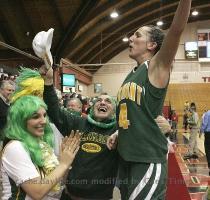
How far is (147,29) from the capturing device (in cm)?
238

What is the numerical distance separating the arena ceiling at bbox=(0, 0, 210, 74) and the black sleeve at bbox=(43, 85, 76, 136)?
11.3m

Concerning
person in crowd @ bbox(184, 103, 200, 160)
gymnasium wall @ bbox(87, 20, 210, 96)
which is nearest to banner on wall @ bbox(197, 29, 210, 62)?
gymnasium wall @ bbox(87, 20, 210, 96)

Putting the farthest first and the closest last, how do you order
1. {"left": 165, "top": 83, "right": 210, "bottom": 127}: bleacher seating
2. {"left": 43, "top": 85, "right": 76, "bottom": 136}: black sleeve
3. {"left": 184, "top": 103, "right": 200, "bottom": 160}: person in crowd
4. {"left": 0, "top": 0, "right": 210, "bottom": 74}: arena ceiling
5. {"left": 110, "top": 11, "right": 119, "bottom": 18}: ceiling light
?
{"left": 165, "top": 83, "right": 210, "bottom": 127}: bleacher seating < {"left": 110, "top": 11, "right": 119, "bottom": 18}: ceiling light < {"left": 0, "top": 0, "right": 210, "bottom": 74}: arena ceiling < {"left": 184, "top": 103, "right": 200, "bottom": 160}: person in crowd < {"left": 43, "top": 85, "right": 76, "bottom": 136}: black sleeve

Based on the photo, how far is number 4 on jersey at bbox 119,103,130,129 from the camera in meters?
2.21

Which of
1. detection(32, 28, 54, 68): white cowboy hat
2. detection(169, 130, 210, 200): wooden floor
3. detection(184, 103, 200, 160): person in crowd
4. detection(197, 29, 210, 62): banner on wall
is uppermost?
detection(197, 29, 210, 62): banner on wall

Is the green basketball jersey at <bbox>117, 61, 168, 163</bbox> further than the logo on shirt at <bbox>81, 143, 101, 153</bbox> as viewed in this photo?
No

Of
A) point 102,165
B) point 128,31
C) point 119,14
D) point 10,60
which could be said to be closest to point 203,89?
point 128,31

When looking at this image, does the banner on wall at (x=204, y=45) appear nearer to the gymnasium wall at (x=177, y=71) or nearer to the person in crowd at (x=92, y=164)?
the gymnasium wall at (x=177, y=71)

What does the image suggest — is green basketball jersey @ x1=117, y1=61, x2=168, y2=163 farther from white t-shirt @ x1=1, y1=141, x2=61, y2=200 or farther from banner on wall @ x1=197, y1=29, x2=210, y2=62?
banner on wall @ x1=197, y1=29, x2=210, y2=62

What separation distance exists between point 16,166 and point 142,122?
76 centimetres

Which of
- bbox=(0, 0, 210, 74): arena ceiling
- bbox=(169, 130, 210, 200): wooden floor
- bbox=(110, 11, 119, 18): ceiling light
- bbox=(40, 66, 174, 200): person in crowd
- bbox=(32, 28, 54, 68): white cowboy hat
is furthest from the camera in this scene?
bbox=(110, 11, 119, 18): ceiling light

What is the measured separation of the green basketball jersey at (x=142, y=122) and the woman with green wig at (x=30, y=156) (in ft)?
1.24

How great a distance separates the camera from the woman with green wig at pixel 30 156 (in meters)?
2.05

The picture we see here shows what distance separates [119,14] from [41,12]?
22.6 ft
